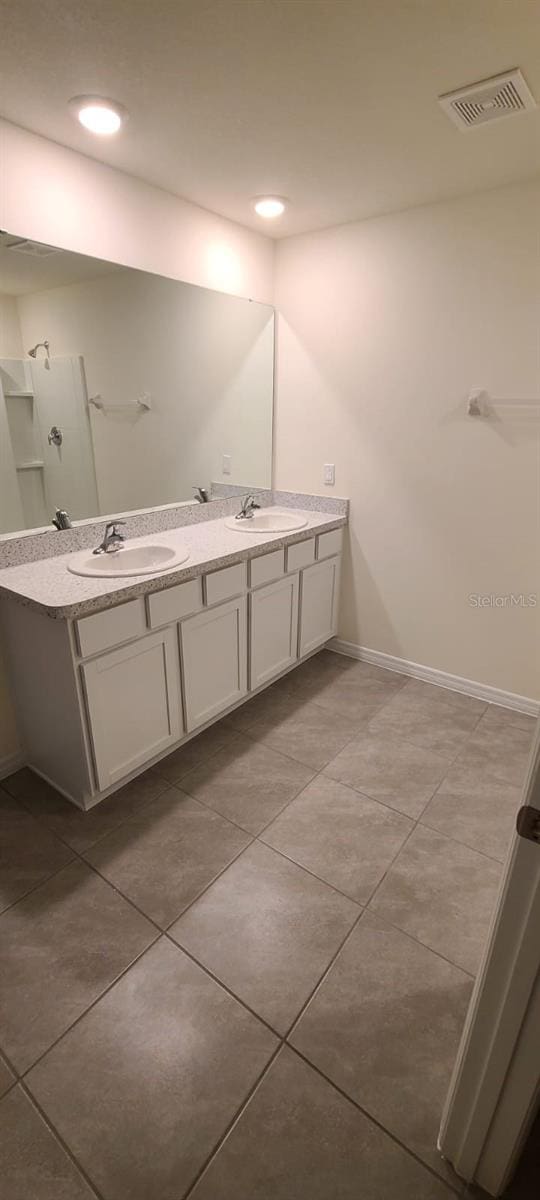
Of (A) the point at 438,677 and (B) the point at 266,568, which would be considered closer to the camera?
(B) the point at 266,568

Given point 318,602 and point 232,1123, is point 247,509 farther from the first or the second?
point 232,1123

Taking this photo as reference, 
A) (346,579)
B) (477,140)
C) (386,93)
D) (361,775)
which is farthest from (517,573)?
(386,93)

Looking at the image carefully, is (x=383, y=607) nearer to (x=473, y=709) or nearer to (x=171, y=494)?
(x=473, y=709)

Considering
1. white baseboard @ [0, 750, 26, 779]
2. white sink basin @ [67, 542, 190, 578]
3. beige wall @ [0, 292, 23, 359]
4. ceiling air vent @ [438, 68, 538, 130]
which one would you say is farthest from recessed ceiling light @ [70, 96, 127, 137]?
white baseboard @ [0, 750, 26, 779]

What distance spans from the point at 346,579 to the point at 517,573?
0.95 metres

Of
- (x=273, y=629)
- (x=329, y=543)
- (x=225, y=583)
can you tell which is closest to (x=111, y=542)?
(x=225, y=583)

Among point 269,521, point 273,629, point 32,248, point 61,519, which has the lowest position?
point 273,629

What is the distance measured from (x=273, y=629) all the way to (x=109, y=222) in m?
1.85

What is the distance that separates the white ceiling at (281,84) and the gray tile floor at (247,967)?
7.50 ft

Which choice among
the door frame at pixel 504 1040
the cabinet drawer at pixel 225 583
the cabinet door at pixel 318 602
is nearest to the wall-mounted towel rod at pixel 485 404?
the cabinet door at pixel 318 602

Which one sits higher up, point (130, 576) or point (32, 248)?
point (32, 248)

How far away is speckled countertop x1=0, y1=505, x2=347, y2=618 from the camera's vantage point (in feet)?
5.50

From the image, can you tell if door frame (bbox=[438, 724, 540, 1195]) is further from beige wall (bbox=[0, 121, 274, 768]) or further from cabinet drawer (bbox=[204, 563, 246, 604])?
beige wall (bbox=[0, 121, 274, 768])

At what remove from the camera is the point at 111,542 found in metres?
2.16
